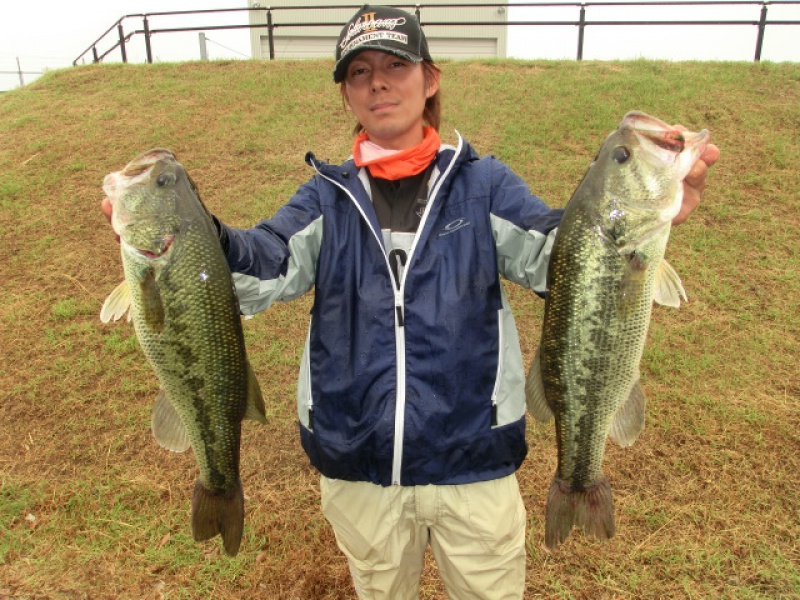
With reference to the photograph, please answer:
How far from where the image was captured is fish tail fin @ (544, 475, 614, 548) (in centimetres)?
242

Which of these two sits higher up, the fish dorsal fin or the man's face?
the man's face

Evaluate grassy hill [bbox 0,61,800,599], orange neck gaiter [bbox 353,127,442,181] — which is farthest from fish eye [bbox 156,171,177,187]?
grassy hill [bbox 0,61,800,599]

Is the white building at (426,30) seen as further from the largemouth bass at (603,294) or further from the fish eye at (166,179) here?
the largemouth bass at (603,294)

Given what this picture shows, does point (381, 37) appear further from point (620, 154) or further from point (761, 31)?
point (761, 31)

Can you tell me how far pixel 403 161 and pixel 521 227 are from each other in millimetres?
549

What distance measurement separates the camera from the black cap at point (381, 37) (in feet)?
7.68

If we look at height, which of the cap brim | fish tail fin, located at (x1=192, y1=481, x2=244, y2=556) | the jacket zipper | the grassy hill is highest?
the cap brim

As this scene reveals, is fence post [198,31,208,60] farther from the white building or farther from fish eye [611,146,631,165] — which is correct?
fish eye [611,146,631,165]

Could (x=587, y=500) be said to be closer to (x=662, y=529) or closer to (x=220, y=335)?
(x=220, y=335)

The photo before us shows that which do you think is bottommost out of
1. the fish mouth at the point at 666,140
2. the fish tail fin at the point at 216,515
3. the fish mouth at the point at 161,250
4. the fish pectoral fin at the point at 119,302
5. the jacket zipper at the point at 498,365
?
the fish tail fin at the point at 216,515

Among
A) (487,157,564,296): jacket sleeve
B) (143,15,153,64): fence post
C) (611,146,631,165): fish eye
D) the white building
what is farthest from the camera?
the white building

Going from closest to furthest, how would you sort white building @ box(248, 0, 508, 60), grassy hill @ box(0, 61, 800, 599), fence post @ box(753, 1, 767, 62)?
grassy hill @ box(0, 61, 800, 599) < fence post @ box(753, 1, 767, 62) < white building @ box(248, 0, 508, 60)

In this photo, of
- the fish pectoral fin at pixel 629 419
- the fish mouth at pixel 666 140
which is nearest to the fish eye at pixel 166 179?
the fish mouth at pixel 666 140

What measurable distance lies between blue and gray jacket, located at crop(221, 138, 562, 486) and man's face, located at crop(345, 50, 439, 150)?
0.24 m
